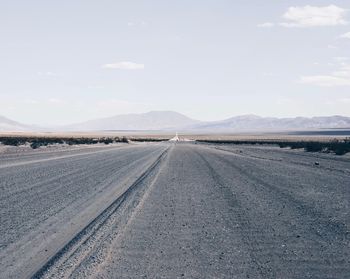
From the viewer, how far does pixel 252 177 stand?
2053cm

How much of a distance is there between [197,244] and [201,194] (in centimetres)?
667

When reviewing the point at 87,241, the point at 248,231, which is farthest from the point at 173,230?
the point at 87,241

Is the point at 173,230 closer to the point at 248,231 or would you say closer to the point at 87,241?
the point at 248,231

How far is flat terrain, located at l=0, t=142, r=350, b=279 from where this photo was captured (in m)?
6.90

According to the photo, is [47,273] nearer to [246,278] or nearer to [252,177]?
[246,278]

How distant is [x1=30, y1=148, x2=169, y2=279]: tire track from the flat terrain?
0.01 m

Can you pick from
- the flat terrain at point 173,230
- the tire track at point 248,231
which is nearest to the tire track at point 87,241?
the flat terrain at point 173,230

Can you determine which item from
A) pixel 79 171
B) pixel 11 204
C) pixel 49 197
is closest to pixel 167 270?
pixel 11 204

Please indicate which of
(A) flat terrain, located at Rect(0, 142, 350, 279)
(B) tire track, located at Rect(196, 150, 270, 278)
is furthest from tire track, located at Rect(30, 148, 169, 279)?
(B) tire track, located at Rect(196, 150, 270, 278)

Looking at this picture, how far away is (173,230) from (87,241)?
1772 mm

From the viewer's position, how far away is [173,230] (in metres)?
9.46

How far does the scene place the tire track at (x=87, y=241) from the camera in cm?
665

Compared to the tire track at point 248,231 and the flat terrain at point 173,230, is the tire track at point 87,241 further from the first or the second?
the tire track at point 248,231

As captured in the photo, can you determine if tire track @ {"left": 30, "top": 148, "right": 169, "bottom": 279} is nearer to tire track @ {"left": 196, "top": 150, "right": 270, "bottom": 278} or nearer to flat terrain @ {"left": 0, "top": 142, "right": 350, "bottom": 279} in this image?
flat terrain @ {"left": 0, "top": 142, "right": 350, "bottom": 279}
